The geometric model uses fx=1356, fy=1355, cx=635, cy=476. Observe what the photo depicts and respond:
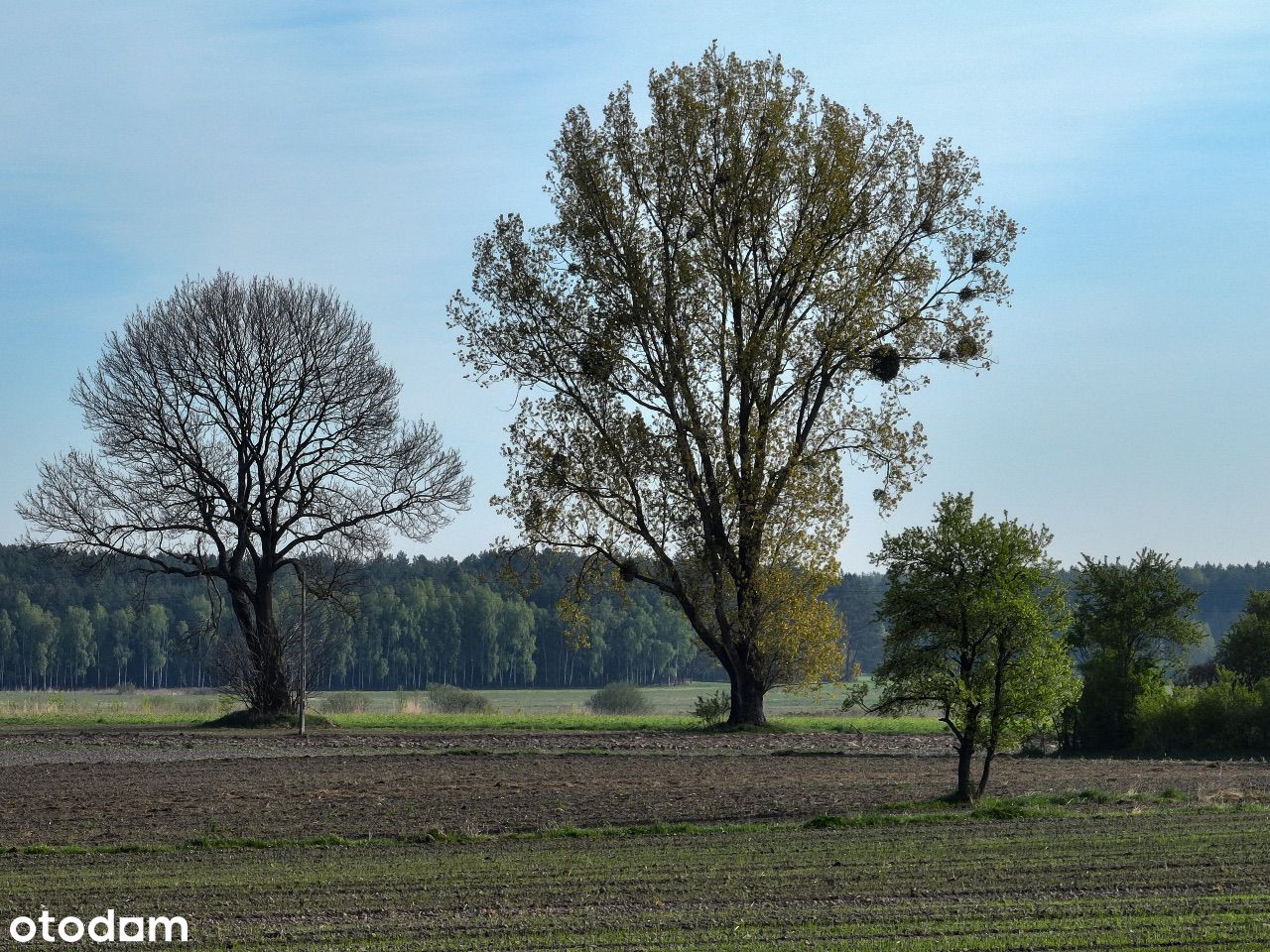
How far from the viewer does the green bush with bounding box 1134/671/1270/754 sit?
113 ft

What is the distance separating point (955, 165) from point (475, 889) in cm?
3128

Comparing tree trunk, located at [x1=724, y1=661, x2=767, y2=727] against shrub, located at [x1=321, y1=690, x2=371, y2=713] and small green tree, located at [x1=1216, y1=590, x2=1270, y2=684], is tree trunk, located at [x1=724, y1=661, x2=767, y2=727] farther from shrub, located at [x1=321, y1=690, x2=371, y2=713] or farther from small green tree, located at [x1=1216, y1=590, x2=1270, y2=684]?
shrub, located at [x1=321, y1=690, x2=371, y2=713]

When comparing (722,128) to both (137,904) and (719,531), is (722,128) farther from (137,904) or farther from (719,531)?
(137,904)

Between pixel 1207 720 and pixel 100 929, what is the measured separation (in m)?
30.7

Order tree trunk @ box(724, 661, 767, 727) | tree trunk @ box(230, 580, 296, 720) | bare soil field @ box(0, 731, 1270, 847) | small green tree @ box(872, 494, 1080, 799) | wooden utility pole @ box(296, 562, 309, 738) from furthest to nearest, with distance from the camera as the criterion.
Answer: tree trunk @ box(230, 580, 296, 720)
tree trunk @ box(724, 661, 767, 727)
wooden utility pole @ box(296, 562, 309, 738)
small green tree @ box(872, 494, 1080, 799)
bare soil field @ box(0, 731, 1270, 847)

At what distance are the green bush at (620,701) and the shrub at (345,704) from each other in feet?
33.8

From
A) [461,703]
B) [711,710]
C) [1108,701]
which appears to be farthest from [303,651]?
[461,703]

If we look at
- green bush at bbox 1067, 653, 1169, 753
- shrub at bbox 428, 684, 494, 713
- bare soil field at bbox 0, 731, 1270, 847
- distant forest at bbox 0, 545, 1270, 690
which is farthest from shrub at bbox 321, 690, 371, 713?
distant forest at bbox 0, 545, 1270, 690

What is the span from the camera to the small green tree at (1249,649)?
39375mm

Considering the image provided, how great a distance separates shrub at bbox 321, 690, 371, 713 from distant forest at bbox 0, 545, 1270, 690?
42.5 meters

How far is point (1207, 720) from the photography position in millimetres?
35156

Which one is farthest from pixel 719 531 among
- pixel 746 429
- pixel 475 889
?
pixel 475 889

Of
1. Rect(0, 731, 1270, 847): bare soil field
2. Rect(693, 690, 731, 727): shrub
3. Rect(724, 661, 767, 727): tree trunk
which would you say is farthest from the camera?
Rect(693, 690, 731, 727): shrub

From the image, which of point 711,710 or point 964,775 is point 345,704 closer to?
point 711,710
